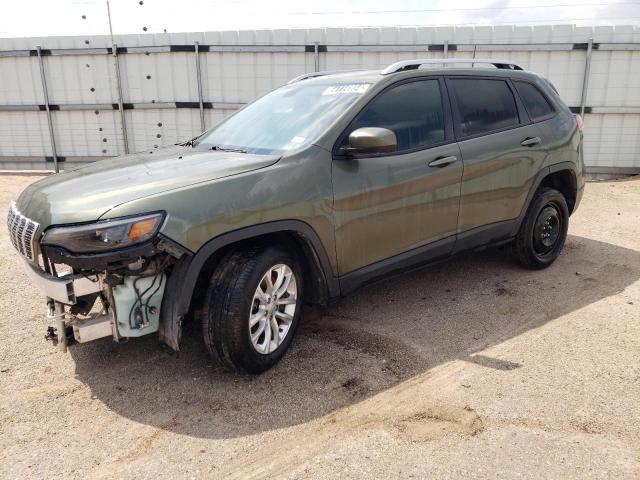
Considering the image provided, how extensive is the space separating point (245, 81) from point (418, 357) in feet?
28.1

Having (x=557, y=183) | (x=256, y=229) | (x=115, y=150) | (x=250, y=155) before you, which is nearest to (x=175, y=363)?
(x=256, y=229)

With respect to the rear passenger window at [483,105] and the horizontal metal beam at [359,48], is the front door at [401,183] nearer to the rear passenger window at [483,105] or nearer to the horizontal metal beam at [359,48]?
the rear passenger window at [483,105]

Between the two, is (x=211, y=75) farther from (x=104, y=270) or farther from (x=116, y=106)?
(x=104, y=270)

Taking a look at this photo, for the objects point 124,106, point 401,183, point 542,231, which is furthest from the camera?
point 124,106

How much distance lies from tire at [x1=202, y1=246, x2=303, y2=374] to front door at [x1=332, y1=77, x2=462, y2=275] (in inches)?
18.3

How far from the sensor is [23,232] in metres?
2.90

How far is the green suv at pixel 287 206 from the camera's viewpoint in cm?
275

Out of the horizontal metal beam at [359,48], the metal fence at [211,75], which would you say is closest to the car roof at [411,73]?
the horizontal metal beam at [359,48]

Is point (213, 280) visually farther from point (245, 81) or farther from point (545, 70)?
point (545, 70)

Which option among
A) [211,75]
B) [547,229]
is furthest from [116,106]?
[547,229]

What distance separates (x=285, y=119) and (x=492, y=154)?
1.70 meters

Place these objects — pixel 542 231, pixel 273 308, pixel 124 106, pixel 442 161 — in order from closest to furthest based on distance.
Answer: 1. pixel 273 308
2. pixel 442 161
3. pixel 542 231
4. pixel 124 106

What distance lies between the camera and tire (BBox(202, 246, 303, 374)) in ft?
9.67

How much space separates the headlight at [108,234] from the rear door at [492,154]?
2.45m
